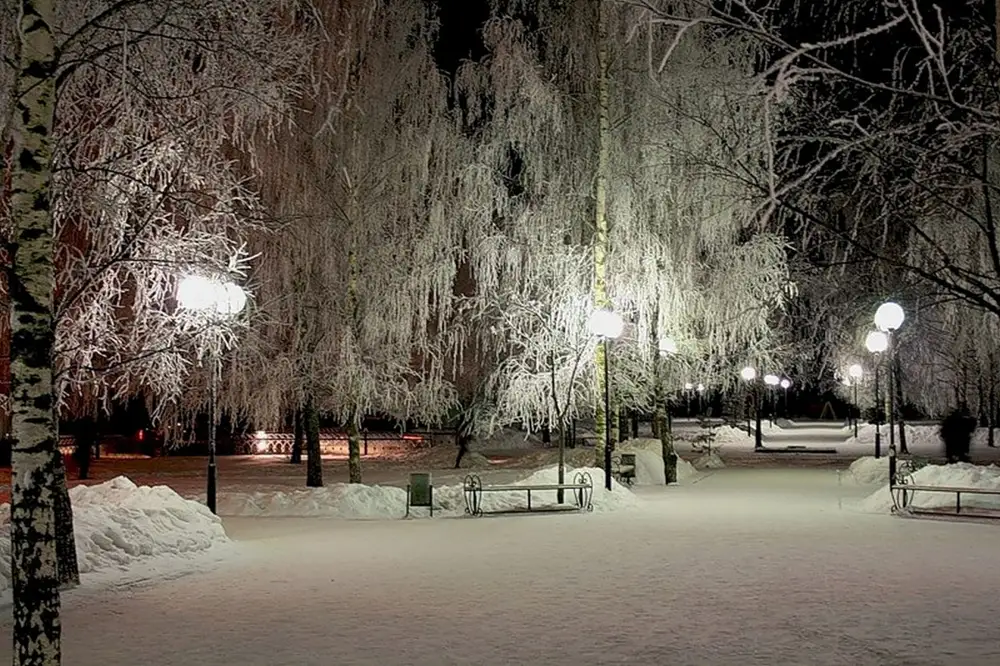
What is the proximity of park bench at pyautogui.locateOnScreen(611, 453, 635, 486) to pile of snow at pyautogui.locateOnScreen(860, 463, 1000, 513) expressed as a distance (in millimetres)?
6042

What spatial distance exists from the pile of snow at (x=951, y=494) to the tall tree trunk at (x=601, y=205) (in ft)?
19.8

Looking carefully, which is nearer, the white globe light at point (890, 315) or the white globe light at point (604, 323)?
the white globe light at point (890, 315)

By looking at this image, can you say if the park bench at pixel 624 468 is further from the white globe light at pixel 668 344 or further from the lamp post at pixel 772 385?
the lamp post at pixel 772 385

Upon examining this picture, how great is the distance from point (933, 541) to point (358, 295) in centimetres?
1169

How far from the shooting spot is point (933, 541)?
1465cm

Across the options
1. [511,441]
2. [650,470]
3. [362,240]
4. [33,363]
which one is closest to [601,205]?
[362,240]

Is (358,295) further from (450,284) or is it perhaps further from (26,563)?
(26,563)

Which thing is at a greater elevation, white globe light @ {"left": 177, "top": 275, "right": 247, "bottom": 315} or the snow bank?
white globe light @ {"left": 177, "top": 275, "right": 247, "bottom": 315}

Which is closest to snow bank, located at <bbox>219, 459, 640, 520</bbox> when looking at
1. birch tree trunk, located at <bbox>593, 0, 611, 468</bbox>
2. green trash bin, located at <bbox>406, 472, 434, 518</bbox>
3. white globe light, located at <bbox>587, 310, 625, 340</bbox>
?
green trash bin, located at <bbox>406, 472, 434, 518</bbox>

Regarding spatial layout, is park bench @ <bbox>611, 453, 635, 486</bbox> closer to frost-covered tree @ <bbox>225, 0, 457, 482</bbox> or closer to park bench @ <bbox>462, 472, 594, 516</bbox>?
park bench @ <bbox>462, 472, 594, 516</bbox>

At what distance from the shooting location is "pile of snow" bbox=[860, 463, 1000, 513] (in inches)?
733

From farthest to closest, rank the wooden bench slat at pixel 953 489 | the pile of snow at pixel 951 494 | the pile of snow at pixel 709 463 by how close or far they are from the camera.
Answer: the pile of snow at pixel 709 463 → the pile of snow at pixel 951 494 → the wooden bench slat at pixel 953 489

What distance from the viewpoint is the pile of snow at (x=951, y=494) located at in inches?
733

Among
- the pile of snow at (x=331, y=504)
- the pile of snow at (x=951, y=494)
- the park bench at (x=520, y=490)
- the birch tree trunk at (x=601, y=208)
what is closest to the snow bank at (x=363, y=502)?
the pile of snow at (x=331, y=504)
